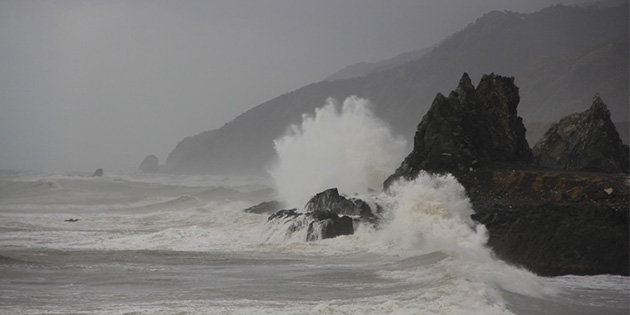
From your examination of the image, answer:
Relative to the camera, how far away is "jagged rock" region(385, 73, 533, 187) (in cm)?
1948

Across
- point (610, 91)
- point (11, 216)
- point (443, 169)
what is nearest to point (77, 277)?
point (443, 169)

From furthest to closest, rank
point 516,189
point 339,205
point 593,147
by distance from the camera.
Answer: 1. point 593,147
2. point 339,205
3. point 516,189

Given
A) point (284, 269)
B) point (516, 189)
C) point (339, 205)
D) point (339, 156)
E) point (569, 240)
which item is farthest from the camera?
point (339, 156)

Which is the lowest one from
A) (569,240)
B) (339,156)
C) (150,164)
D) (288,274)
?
(288,274)

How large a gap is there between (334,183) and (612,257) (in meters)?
19.6

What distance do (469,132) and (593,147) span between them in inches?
300

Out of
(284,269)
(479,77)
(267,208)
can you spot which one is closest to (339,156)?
(267,208)

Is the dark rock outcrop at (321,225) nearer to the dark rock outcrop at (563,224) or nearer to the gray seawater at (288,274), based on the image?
the gray seawater at (288,274)

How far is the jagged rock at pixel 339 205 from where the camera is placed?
20297 mm

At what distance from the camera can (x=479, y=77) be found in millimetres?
147375

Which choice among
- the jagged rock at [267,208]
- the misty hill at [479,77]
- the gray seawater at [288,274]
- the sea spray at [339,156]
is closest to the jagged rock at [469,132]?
the gray seawater at [288,274]

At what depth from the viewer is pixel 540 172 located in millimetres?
17312

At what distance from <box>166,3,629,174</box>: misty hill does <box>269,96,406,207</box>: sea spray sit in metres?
78.1

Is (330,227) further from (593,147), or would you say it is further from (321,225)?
(593,147)
